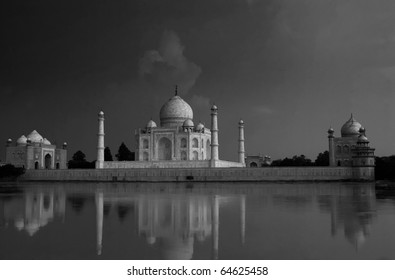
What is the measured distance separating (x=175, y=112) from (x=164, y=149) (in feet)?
9.05

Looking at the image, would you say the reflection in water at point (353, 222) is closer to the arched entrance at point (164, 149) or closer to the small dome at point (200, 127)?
the small dome at point (200, 127)

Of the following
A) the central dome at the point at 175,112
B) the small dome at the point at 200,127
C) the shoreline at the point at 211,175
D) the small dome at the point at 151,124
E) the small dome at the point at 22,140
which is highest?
the central dome at the point at 175,112

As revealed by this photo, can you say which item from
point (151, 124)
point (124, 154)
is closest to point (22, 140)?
point (124, 154)

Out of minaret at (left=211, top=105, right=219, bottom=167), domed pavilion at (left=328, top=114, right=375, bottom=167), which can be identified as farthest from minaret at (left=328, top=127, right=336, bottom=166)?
minaret at (left=211, top=105, right=219, bottom=167)

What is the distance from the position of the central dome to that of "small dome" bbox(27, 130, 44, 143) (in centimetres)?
1028

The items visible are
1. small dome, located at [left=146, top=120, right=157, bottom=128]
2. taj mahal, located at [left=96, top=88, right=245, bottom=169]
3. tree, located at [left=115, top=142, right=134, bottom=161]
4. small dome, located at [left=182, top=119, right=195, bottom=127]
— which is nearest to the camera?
taj mahal, located at [left=96, top=88, right=245, bottom=169]

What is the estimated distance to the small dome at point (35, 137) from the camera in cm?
3475

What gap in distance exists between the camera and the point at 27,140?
3247cm

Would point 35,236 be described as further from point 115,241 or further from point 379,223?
point 379,223

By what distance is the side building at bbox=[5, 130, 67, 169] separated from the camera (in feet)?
105

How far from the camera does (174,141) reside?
2969 centimetres

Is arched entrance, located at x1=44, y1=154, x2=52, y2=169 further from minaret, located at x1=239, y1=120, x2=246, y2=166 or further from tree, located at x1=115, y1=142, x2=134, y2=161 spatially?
minaret, located at x1=239, y1=120, x2=246, y2=166

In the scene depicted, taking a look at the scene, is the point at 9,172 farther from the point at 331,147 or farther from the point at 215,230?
the point at 215,230

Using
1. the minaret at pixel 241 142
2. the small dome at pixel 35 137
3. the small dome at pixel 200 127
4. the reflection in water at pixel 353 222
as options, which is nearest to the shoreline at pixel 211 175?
the small dome at pixel 200 127
